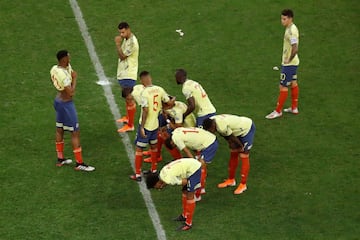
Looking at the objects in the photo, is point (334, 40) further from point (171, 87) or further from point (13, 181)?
point (13, 181)

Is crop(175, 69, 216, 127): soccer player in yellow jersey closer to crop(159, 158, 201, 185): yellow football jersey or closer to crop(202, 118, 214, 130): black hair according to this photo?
crop(202, 118, 214, 130): black hair

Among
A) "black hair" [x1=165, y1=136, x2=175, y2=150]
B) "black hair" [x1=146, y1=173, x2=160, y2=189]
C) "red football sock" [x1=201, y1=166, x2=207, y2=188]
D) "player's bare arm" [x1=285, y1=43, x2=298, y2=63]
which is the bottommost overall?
"red football sock" [x1=201, y1=166, x2=207, y2=188]

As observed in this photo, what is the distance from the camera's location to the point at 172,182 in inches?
520

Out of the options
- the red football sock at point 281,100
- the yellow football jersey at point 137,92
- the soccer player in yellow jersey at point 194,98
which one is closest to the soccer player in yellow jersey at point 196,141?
the soccer player in yellow jersey at point 194,98

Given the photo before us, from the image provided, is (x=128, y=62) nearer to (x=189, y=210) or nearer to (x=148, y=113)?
(x=148, y=113)

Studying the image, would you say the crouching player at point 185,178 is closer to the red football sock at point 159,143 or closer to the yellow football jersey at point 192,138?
the yellow football jersey at point 192,138

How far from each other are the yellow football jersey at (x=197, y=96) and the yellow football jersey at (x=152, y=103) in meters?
0.37

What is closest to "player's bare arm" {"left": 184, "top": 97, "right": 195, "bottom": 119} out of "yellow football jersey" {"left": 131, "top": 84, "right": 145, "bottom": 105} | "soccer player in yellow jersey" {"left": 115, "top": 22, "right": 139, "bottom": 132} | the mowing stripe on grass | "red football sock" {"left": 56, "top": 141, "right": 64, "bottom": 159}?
"yellow football jersey" {"left": 131, "top": 84, "right": 145, "bottom": 105}

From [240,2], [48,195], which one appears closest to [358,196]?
[48,195]

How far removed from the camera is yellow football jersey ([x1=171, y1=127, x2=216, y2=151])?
45.4 ft

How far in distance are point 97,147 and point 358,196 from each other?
4.82 metres

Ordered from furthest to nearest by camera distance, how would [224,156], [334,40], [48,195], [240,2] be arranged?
[240,2]
[334,40]
[224,156]
[48,195]

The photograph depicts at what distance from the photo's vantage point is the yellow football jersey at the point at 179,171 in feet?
43.3

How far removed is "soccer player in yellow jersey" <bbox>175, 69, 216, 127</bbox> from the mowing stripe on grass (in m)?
1.52
